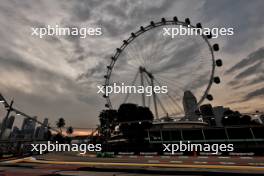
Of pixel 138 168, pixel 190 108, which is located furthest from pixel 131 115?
pixel 190 108

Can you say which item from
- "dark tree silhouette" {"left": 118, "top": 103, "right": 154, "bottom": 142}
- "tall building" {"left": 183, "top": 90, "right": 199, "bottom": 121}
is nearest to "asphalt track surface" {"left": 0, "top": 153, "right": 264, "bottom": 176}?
"tall building" {"left": 183, "top": 90, "right": 199, "bottom": 121}

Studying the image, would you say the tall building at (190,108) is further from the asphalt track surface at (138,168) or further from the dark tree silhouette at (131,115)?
the asphalt track surface at (138,168)

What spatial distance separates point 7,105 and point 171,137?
100 ft

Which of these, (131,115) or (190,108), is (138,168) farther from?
(190,108)

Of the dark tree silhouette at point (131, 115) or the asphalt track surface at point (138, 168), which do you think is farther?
the dark tree silhouette at point (131, 115)

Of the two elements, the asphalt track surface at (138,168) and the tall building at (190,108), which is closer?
the asphalt track surface at (138,168)

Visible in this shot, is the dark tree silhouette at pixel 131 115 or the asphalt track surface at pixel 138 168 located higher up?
the dark tree silhouette at pixel 131 115

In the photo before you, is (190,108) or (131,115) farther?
Result: (190,108)

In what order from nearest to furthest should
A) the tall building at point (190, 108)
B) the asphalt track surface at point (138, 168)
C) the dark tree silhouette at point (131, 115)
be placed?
the asphalt track surface at point (138, 168)
the tall building at point (190, 108)
the dark tree silhouette at point (131, 115)

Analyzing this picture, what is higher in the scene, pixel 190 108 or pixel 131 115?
pixel 190 108

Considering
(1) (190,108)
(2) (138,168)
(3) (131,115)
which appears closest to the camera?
A: (2) (138,168)

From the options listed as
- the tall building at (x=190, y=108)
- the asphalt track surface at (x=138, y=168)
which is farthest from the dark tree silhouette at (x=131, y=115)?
the asphalt track surface at (x=138, y=168)

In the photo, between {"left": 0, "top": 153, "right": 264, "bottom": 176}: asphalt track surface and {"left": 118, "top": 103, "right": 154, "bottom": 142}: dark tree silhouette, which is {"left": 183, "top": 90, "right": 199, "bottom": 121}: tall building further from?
{"left": 0, "top": 153, "right": 264, "bottom": 176}: asphalt track surface

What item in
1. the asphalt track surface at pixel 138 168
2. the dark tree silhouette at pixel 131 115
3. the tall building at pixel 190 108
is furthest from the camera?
the dark tree silhouette at pixel 131 115
